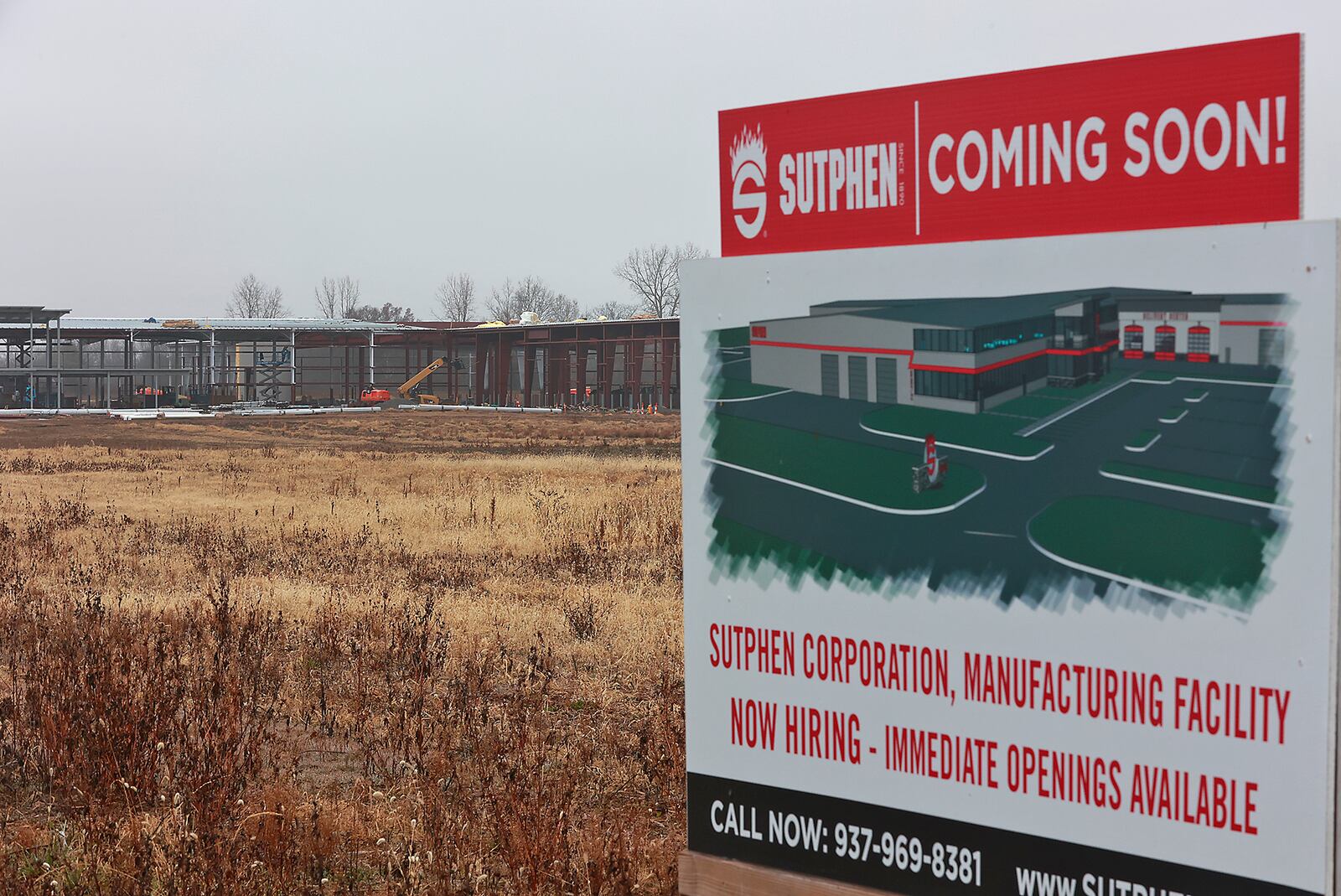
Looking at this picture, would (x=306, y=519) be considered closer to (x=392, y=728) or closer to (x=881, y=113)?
(x=392, y=728)

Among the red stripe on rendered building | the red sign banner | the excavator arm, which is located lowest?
the red stripe on rendered building

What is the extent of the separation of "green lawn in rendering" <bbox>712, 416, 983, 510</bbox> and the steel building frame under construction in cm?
6318

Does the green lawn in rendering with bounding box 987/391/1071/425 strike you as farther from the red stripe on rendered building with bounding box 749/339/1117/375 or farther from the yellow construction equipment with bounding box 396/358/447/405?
the yellow construction equipment with bounding box 396/358/447/405

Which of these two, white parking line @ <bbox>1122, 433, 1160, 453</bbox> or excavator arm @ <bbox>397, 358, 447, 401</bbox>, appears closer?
white parking line @ <bbox>1122, 433, 1160, 453</bbox>

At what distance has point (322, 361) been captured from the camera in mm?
82688

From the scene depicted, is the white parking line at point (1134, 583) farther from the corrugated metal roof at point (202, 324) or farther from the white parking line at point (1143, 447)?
the corrugated metal roof at point (202, 324)

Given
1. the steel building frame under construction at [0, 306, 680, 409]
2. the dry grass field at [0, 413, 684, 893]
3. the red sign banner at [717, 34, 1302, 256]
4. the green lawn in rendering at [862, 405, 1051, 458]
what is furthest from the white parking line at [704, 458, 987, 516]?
the steel building frame under construction at [0, 306, 680, 409]

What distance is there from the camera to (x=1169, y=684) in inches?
115

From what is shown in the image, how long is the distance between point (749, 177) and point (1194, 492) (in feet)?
5.51

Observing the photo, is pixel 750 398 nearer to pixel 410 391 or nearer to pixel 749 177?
pixel 749 177

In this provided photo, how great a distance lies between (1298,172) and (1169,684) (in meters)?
1.31

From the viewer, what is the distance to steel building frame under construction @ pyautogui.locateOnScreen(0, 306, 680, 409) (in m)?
70.8

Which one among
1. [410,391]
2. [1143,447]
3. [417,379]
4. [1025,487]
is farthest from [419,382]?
[1143,447]

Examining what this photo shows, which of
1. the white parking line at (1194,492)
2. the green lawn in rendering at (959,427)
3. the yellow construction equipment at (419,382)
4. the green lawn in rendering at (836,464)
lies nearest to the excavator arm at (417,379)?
the yellow construction equipment at (419,382)
